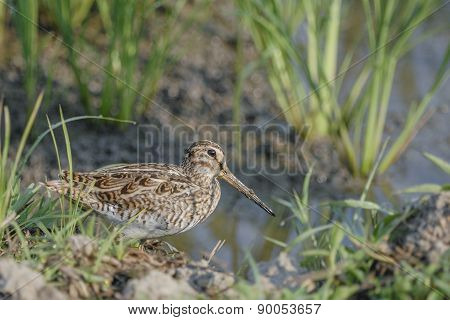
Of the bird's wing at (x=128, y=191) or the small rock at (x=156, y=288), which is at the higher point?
the bird's wing at (x=128, y=191)

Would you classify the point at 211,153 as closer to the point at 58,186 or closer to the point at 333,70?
the point at 58,186

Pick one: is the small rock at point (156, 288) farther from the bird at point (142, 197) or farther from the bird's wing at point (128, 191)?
the bird's wing at point (128, 191)

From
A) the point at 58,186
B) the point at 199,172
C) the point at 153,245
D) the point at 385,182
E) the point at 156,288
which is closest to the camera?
the point at 156,288

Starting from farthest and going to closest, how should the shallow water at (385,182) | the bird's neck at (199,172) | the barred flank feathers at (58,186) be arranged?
1. the shallow water at (385,182)
2. the bird's neck at (199,172)
3. the barred flank feathers at (58,186)

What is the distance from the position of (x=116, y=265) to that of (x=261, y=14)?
3.06 m

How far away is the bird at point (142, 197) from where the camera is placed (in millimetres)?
5520

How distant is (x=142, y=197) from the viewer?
5.58m

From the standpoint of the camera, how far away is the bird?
5.52 m

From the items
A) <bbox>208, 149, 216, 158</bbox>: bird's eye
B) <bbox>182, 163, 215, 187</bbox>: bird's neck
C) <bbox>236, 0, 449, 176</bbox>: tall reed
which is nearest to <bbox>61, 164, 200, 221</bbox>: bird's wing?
<bbox>182, 163, 215, 187</bbox>: bird's neck

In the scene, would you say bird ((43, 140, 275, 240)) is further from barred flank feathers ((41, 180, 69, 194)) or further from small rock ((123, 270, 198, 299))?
small rock ((123, 270, 198, 299))

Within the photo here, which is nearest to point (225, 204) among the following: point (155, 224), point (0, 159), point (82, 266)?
point (155, 224)

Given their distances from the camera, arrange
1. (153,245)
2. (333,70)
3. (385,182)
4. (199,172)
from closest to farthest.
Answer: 1. (153,245)
2. (199,172)
3. (385,182)
4. (333,70)

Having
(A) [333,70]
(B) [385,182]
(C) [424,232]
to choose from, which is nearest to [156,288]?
(C) [424,232]

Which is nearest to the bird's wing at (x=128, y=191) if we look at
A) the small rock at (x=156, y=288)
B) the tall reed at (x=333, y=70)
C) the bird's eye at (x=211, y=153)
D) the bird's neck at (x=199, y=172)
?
the bird's neck at (x=199, y=172)
